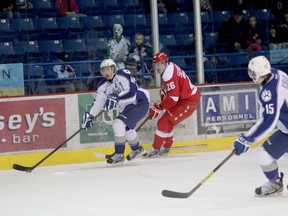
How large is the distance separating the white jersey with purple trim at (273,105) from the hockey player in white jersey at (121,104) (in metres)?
3.39

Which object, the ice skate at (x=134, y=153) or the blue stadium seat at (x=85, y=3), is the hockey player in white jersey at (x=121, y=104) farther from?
the blue stadium seat at (x=85, y=3)

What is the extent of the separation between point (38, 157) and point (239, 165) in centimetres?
229

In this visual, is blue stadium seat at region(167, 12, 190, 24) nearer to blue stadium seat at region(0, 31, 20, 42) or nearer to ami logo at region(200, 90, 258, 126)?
ami logo at region(200, 90, 258, 126)

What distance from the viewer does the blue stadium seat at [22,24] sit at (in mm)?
11141

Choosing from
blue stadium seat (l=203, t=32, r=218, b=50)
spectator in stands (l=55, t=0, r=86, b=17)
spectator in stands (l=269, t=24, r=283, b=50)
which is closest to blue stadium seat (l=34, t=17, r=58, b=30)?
spectator in stands (l=55, t=0, r=86, b=17)

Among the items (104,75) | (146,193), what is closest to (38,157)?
(104,75)

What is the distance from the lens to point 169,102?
11.0 meters

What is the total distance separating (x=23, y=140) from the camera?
1083 centimetres

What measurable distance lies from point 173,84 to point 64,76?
4.15 ft

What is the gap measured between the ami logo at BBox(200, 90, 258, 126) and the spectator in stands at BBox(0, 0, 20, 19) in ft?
8.03

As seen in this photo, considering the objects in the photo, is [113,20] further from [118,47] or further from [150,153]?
[150,153]

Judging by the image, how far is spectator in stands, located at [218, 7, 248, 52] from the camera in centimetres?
1243

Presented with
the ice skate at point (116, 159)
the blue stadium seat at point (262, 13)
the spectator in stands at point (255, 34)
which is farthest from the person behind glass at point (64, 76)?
the blue stadium seat at point (262, 13)

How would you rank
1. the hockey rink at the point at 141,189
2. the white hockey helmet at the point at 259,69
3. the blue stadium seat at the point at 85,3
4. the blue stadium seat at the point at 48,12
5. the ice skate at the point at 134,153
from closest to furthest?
1. the hockey rink at the point at 141,189
2. the white hockey helmet at the point at 259,69
3. the ice skate at the point at 134,153
4. the blue stadium seat at the point at 48,12
5. the blue stadium seat at the point at 85,3
